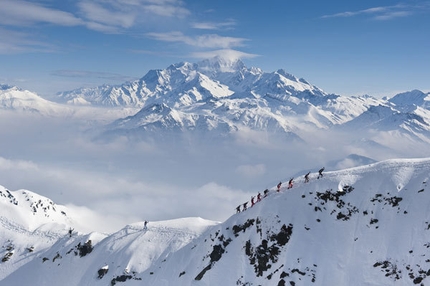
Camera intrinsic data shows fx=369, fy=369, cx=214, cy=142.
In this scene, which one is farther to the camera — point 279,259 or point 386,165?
Answer: point 386,165

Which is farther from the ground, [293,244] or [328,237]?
[328,237]

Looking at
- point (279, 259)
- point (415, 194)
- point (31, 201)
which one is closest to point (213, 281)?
point (279, 259)

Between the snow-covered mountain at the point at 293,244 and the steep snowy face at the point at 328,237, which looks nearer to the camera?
the steep snowy face at the point at 328,237

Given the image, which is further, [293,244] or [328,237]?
[293,244]

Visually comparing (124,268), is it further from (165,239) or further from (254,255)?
(254,255)

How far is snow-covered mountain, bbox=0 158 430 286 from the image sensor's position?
51.4 metres

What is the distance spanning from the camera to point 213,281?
60938 millimetres

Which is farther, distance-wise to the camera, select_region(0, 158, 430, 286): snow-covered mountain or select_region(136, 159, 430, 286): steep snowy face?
select_region(0, 158, 430, 286): snow-covered mountain

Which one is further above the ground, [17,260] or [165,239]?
[165,239]

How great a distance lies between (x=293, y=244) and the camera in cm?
5788

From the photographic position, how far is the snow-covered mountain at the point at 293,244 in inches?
2024

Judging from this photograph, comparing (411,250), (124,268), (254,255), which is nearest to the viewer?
(411,250)

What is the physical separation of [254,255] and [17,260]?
66.5 meters

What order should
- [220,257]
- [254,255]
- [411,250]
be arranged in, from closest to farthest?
[411,250] < [254,255] < [220,257]
